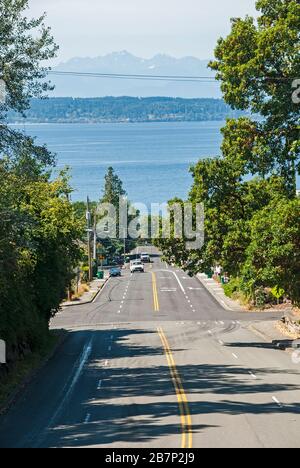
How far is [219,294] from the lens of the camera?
79562 millimetres

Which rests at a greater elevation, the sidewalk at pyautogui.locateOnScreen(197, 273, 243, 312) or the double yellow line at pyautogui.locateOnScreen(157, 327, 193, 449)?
the double yellow line at pyautogui.locateOnScreen(157, 327, 193, 449)

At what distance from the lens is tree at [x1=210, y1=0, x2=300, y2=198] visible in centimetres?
3744

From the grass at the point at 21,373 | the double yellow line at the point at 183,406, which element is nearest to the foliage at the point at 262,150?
the double yellow line at the point at 183,406

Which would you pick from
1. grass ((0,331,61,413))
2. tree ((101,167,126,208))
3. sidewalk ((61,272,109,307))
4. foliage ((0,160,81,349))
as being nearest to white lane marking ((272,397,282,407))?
grass ((0,331,61,413))

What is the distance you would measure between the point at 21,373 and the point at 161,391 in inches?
274

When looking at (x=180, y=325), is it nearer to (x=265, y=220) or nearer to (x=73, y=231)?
(x=73, y=231)

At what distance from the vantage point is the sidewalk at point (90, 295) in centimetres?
7562

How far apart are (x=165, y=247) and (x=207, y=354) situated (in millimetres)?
7550

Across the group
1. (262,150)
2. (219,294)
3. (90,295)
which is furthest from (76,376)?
(90,295)

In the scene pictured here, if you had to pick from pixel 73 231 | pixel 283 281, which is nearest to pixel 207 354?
pixel 283 281

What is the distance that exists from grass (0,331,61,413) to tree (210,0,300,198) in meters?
12.9

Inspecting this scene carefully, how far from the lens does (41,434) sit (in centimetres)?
2212

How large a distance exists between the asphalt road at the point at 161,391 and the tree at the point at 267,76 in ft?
30.7

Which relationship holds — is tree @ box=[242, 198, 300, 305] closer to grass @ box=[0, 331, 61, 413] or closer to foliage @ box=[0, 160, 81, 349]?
foliage @ box=[0, 160, 81, 349]
